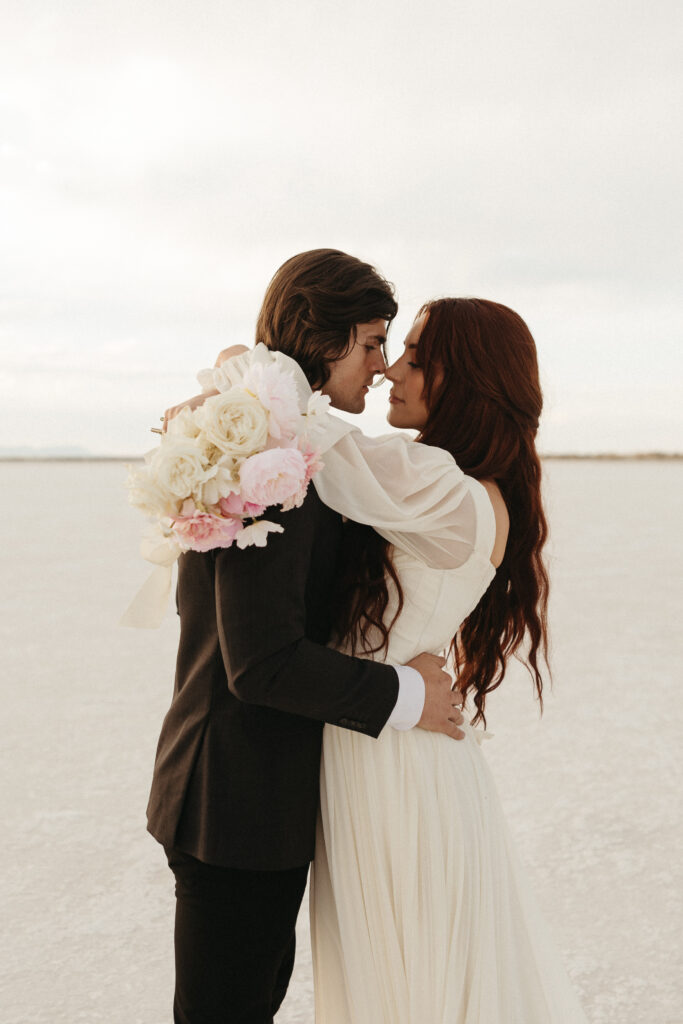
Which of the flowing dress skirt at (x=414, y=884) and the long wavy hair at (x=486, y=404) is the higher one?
the long wavy hair at (x=486, y=404)

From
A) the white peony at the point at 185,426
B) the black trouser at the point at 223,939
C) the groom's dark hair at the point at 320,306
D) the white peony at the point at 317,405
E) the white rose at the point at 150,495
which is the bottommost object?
the black trouser at the point at 223,939

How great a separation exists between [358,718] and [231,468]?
0.52 m

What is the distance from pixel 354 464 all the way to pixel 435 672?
465 mm

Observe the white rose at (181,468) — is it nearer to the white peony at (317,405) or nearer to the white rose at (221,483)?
the white rose at (221,483)

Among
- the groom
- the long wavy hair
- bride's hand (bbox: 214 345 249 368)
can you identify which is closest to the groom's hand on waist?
the groom

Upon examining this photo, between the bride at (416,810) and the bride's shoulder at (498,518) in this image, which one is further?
the bride's shoulder at (498,518)

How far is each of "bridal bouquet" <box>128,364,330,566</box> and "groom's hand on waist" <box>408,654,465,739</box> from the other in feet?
1.64

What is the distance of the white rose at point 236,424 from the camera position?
1707 millimetres

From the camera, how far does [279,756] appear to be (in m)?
1.93

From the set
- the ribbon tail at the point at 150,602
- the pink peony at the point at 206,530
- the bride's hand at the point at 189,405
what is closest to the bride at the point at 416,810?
the bride's hand at the point at 189,405

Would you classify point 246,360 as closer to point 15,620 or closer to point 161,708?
point 161,708

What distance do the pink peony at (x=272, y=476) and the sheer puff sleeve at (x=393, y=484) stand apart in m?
0.16

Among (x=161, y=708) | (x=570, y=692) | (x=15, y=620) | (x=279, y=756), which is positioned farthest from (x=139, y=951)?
(x=15, y=620)

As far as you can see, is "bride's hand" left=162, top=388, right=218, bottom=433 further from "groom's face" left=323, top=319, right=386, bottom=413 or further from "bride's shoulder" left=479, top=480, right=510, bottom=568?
"bride's shoulder" left=479, top=480, right=510, bottom=568
